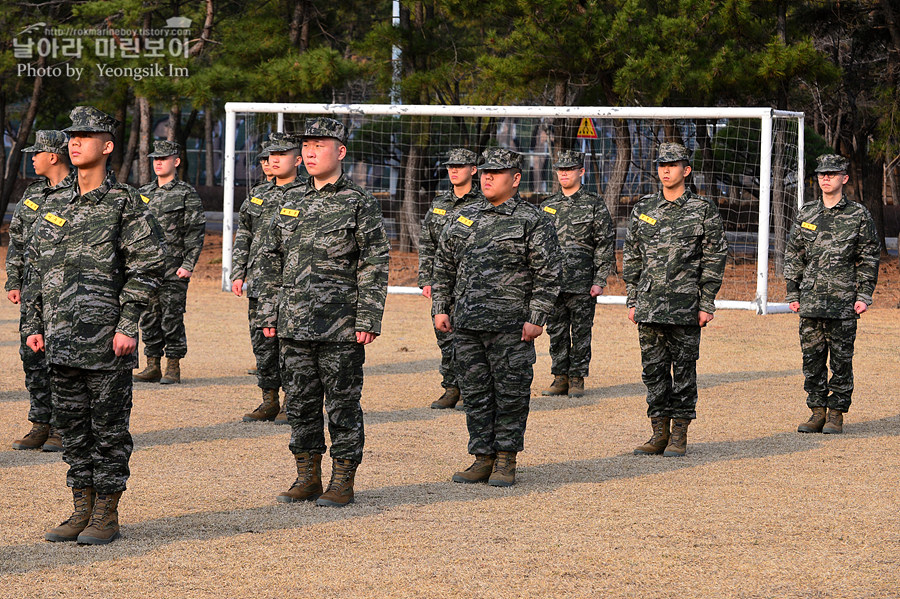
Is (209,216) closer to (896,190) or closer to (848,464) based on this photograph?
(896,190)

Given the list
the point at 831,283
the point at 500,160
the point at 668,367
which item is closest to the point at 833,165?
the point at 831,283

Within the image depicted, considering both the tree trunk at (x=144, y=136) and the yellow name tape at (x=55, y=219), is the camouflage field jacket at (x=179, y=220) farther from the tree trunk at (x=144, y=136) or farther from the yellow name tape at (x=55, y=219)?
the tree trunk at (x=144, y=136)

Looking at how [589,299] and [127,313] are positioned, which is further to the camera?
[589,299]

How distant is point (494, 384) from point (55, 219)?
106 inches

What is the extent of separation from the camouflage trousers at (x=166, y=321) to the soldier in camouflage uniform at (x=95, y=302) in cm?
499

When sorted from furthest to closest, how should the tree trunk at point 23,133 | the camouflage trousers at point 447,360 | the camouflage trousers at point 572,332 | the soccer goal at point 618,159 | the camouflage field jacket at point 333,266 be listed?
the tree trunk at point 23,133, the soccer goal at point 618,159, the camouflage trousers at point 572,332, the camouflage trousers at point 447,360, the camouflage field jacket at point 333,266

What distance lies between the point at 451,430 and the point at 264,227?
2.05 metres

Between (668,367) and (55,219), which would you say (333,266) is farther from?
(668,367)

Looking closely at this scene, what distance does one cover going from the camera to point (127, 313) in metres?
5.27

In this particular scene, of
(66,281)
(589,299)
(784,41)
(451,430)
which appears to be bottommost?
(451,430)

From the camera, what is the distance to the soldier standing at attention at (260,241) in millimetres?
8664

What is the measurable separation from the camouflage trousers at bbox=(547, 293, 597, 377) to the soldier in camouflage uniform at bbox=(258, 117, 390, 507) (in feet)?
14.5

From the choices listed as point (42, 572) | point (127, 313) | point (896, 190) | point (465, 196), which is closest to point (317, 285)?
point (127, 313)

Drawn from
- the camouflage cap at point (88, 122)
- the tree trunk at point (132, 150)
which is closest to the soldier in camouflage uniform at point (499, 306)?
the camouflage cap at point (88, 122)
